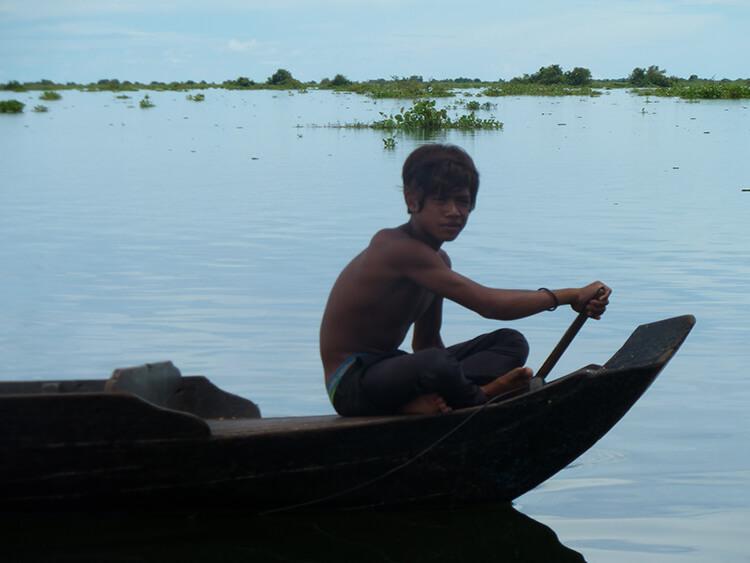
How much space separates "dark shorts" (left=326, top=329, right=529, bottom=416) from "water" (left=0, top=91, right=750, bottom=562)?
1.79ft

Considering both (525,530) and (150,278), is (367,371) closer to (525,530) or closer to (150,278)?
(525,530)

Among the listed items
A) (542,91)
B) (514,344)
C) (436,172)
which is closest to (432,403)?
(514,344)

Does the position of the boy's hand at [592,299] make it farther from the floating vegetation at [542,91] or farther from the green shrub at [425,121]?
the floating vegetation at [542,91]

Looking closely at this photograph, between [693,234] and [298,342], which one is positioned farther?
[693,234]

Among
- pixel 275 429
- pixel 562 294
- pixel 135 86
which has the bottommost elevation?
pixel 135 86

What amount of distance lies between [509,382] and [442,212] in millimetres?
631

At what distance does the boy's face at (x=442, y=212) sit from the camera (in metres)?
4.21

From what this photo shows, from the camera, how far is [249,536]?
13.7ft

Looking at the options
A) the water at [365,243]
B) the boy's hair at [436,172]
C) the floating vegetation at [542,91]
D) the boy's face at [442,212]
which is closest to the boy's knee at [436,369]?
the boy's face at [442,212]

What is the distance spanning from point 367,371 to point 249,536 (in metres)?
0.68

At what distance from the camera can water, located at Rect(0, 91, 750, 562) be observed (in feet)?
15.8

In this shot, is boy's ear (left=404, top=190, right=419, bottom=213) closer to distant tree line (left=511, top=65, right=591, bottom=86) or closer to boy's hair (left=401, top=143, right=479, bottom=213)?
boy's hair (left=401, top=143, right=479, bottom=213)

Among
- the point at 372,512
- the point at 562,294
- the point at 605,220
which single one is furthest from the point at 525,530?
the point at 605,220

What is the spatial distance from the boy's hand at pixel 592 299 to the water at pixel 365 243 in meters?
0.79
